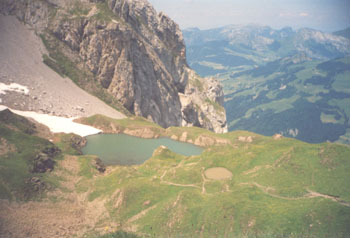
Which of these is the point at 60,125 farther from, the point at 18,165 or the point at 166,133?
the point at 18,165

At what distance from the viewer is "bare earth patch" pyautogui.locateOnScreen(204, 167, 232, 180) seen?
46.9 m

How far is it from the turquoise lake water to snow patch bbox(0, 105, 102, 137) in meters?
4.42

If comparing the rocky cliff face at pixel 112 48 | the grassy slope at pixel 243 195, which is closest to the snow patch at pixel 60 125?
the rocky cliff face at pixel 112 48

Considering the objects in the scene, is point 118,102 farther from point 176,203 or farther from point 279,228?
point 279,228

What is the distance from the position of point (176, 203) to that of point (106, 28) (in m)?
111

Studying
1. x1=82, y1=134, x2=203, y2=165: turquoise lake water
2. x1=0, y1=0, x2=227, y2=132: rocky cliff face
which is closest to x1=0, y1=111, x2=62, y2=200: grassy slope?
x1=82, y1=134, x2=203, y2=165: turquoise lake water

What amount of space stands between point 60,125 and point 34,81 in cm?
2720

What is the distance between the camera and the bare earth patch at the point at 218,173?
154 feet

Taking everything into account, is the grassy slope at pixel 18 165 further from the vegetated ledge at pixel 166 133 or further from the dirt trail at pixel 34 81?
the dirt trail at pixel 34 81

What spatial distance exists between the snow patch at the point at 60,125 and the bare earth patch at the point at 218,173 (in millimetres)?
53800

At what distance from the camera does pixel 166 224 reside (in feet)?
115

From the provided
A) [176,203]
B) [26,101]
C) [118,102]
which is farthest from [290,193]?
[118,102]

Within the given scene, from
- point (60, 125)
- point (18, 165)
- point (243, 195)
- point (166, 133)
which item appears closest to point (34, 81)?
point (60, 125)

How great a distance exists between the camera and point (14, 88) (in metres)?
98.9
